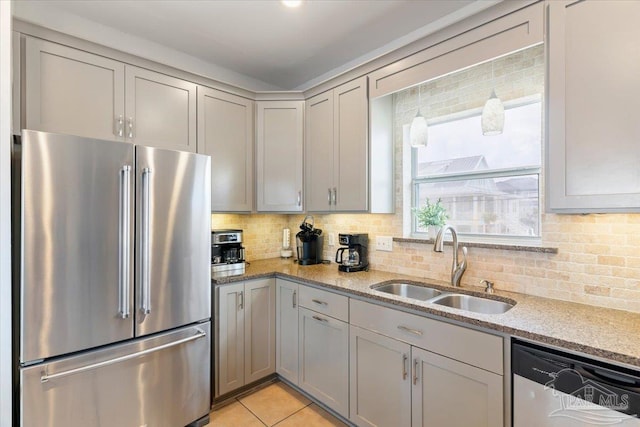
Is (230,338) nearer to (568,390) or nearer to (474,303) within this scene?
(474,303)

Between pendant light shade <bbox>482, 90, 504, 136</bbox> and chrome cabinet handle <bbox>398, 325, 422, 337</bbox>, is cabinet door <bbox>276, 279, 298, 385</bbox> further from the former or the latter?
pendant light shade <bbox>482, 90, 504, 136</bbox>

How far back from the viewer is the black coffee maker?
288cm

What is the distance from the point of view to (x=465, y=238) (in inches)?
86.6

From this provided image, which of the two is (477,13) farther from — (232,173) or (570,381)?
(232,173)

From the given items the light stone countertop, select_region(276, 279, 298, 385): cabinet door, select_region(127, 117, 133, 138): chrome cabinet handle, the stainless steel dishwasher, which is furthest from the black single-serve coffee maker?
select_region(127, 117, 133, 138): chrome cabinet handle

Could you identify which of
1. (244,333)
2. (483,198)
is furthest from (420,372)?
(244,333)

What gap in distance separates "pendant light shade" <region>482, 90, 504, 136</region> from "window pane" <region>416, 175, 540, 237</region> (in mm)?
412

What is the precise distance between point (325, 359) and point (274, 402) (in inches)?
22.9

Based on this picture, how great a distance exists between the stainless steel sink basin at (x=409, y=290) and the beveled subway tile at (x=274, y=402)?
1.04 m

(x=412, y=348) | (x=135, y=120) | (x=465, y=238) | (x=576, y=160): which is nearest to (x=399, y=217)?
(x=465, y=238)

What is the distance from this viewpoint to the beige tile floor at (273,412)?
6.98ft

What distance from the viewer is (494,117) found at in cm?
180

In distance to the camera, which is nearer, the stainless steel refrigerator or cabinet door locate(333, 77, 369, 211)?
the stainless steel refrigerator

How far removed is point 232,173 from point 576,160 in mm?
2293
